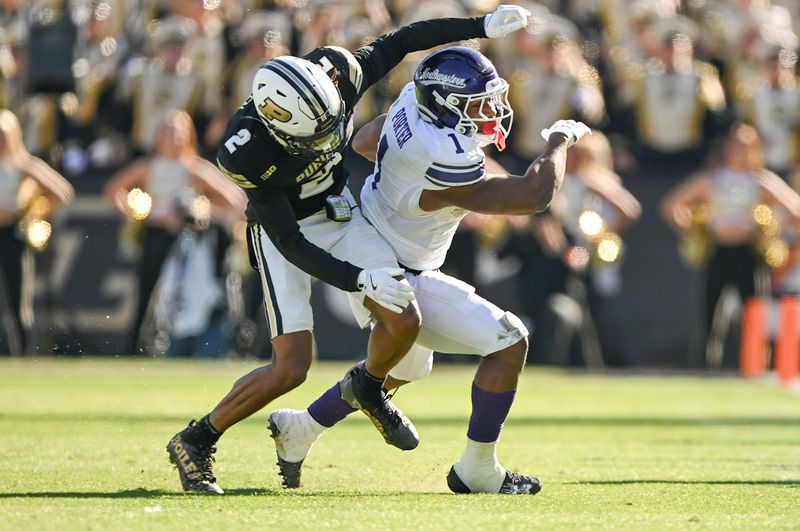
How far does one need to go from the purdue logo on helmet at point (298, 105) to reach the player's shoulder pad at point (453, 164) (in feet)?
1.41

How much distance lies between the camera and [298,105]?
601 centimetres

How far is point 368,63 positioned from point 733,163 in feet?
25.3

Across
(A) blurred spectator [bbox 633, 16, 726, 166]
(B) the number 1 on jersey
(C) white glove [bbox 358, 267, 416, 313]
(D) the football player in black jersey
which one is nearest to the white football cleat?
(D) the football player in black jersey

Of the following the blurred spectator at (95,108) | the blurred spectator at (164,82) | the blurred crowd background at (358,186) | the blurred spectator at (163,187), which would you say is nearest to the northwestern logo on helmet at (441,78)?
the blurred crowd background at (358,186)

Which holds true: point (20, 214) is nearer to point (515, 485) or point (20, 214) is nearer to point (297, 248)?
point (297, 248)

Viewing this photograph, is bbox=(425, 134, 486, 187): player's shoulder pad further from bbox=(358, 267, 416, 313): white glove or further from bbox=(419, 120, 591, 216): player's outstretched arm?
bbox=(358, 267, 416, 313): white glove

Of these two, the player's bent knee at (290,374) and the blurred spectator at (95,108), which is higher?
the player's bent knee at (290,374)

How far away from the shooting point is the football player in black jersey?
6.10 meters

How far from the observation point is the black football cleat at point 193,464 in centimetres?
629

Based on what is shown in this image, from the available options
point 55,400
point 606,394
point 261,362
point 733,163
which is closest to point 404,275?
point 55,400

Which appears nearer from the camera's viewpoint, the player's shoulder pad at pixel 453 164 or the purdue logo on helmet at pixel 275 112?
the purdue logo on helmet at pixel 275 112

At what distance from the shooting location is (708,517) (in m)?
5.58

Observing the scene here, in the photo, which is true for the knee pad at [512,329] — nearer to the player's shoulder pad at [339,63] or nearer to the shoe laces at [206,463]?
the player's shoulder pad at [339,63]

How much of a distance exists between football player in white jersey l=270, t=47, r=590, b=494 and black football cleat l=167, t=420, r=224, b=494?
0.36 meters
